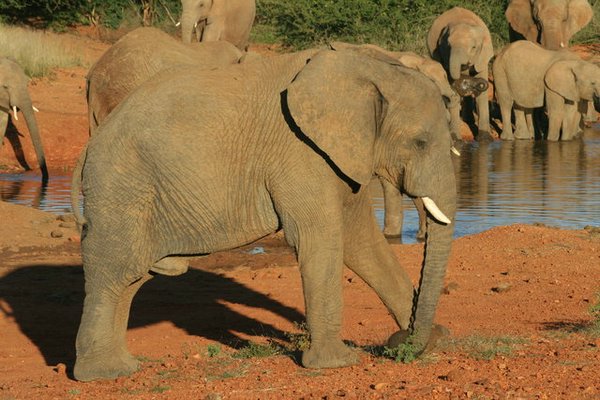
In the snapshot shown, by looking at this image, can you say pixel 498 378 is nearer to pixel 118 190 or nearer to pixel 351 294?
pixel 118 190

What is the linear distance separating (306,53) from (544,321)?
2385 millimetres

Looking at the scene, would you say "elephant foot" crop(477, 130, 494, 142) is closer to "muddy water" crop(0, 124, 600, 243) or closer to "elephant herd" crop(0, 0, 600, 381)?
"muddy water" crop(0, 124, 600, 243)

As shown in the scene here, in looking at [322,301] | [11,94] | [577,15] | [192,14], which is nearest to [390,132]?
[322,301]

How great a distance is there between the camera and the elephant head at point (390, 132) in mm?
7148

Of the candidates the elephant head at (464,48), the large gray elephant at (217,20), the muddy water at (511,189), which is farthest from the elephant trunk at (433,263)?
the elephant head at (464,48)

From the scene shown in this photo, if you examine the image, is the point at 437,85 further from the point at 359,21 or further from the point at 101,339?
the point at 359,21

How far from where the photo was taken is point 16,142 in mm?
20359

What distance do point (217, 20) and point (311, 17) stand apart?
34.5 feet

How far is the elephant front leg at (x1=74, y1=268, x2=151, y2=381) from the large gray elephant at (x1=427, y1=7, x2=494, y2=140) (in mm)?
17427

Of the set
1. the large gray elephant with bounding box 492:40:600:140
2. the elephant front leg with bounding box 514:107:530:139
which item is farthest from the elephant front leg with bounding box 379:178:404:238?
the elephant front leg with bounding box 514:107:530:139

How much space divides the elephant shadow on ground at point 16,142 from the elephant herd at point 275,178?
12.5 m

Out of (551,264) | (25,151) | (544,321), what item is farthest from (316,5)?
(544,321)

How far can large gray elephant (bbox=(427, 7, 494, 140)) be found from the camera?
24844mm

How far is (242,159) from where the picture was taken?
24.3ft
